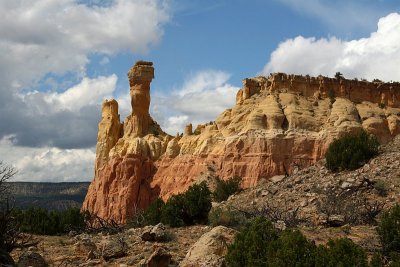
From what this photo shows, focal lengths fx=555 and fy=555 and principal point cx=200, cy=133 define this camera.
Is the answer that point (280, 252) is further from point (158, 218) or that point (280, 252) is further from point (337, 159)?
point (337, 159)

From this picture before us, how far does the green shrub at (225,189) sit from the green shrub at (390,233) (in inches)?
872

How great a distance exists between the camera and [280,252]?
16484 millimetres

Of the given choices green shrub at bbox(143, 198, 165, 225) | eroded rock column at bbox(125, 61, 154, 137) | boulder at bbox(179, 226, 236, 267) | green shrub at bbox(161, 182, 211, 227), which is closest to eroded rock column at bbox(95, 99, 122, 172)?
eroded rock column at bbox(125, 61, 154, 137)

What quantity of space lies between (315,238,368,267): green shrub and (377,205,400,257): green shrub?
149 inches

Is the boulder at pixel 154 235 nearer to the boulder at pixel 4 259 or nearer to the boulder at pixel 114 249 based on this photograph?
the boulder at pixel 114 249

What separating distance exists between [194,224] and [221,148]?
19926mm

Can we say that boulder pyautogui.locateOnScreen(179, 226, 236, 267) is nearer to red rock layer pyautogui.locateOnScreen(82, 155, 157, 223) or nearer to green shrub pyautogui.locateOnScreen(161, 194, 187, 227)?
green shrub pyautogui.locateOnScreen(161, 194, 187, 227)

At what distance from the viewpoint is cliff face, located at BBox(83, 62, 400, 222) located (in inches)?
1828

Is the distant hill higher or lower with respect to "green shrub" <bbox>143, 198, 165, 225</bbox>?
higher

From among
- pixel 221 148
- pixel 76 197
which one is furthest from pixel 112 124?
pixel 76 197

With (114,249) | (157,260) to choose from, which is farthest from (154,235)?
(157,260)

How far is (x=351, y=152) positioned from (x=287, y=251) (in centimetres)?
2118

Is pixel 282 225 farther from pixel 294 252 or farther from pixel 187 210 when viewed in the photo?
pixel 187 210

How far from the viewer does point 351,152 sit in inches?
1417
